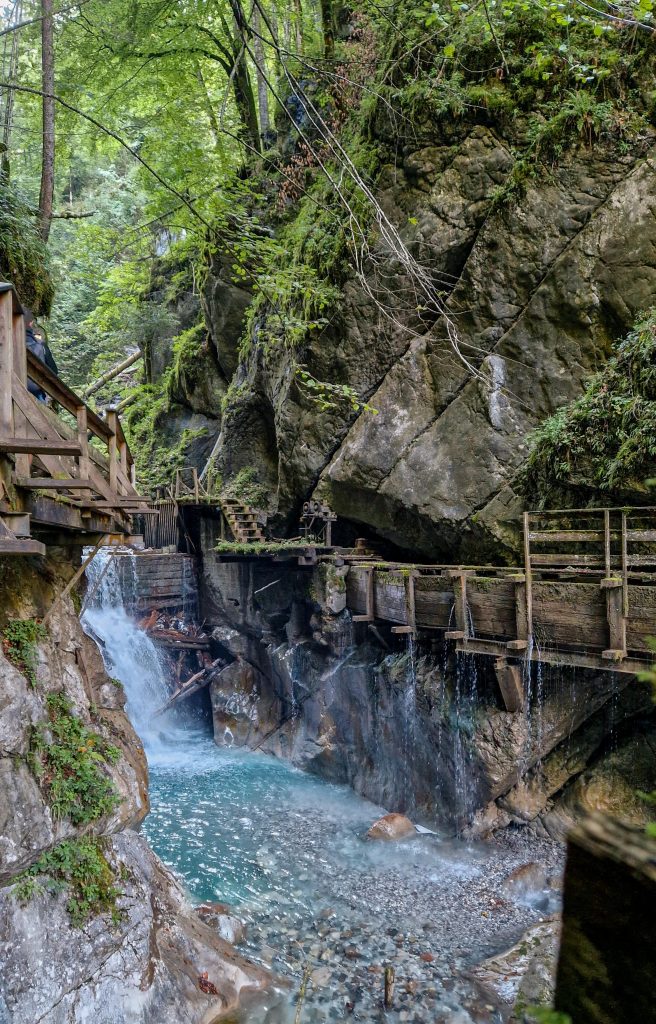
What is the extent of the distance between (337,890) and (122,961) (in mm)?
4711

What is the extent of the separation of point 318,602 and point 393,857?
581cm

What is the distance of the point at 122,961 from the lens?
6273 mm

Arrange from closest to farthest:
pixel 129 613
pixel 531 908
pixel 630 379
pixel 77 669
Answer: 1. pixel 77 669
2. pixel 531 908
3. pixel 630 379
4. pixel 129 613

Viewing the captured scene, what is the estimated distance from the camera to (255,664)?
18.6 metres

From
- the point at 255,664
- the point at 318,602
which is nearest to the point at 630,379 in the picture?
the point at 318,602

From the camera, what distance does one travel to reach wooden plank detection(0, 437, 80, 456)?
4754 mm

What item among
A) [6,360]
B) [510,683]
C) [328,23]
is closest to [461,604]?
[510,683]

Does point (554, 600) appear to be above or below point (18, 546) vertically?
below

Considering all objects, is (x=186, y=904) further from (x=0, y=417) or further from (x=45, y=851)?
(x=0, y=417)

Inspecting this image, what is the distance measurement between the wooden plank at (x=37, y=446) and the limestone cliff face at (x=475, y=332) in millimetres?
7824

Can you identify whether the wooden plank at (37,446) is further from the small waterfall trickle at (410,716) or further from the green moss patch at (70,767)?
the small waterfall trickle at (410,716)

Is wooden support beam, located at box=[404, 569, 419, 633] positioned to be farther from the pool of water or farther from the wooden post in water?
the wooden post in water

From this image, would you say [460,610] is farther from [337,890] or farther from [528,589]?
[337,890]

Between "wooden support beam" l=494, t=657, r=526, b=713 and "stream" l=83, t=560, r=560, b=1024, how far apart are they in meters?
2.53
